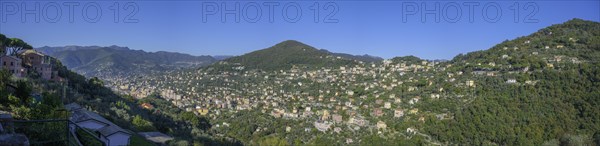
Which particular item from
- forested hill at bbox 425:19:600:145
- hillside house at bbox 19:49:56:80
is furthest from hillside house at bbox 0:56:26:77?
forested hill at bbox 425:19:600:145

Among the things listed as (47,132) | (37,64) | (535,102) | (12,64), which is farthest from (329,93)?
(47,132)

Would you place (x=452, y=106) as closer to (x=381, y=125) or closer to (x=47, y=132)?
(x=381, y=125)

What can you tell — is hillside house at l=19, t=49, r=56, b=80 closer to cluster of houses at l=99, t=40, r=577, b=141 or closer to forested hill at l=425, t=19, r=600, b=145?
cluster of houses at l=99, t=40, r=577, b=141

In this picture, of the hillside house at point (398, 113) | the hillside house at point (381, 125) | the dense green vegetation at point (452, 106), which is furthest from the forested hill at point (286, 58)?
the hillside house at point (381, 125)

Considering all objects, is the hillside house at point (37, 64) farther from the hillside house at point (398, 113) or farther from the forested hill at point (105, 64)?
the forested hill at point (105, 64)

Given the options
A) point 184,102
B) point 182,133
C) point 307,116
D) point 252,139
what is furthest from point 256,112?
point 182,133

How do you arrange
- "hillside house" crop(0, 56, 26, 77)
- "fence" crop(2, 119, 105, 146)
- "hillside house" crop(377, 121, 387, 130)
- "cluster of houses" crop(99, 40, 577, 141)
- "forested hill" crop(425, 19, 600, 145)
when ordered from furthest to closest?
"cluster of houses" crop(99, 40, 577, 141) < "hillside house" crop(377, 121, 387, 130) < "forested hill" crop(425, 19, 600, 145) < "hillside house" crop(0, 56, 26, 77) < "fence" crop(2, 119, 105, 146)

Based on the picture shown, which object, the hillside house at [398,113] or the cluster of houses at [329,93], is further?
the cluster of houses at [329,93]

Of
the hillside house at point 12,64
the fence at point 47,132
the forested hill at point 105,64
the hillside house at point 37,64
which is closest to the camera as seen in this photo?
the fence at point 47,132
